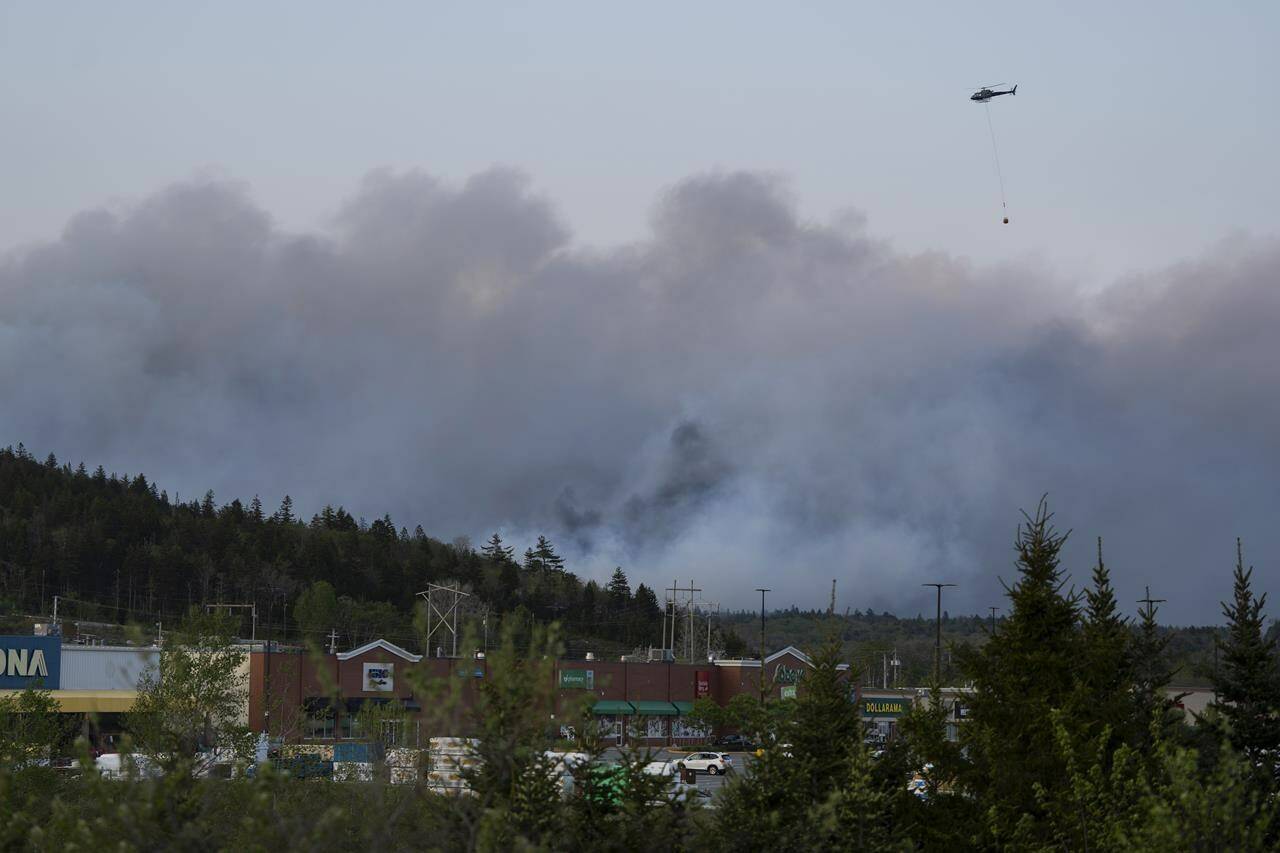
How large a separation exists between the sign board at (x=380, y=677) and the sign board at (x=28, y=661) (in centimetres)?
2136

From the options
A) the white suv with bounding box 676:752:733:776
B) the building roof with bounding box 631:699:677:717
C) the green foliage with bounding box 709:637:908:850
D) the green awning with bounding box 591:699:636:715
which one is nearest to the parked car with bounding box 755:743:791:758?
the green foliage with bounding box 709:637:908:850

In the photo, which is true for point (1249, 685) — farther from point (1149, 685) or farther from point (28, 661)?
point (28, 661)

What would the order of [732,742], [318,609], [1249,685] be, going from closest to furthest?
[1249,685] → [732,742] → [318,609]

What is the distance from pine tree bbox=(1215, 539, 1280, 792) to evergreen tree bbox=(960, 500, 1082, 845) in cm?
919

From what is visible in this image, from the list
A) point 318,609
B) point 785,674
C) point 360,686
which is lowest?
point 360,686

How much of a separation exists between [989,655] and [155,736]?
23.9 m

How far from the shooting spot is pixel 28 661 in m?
73.2

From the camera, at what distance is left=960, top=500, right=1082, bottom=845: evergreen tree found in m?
26.0

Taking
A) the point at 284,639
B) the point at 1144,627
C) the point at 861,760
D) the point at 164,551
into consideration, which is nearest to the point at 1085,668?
the point at 861,760

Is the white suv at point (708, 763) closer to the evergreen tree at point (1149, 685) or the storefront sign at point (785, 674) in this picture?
the storefront sign at point (785, 674)

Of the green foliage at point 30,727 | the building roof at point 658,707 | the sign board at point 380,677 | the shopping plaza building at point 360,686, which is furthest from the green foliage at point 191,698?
the building roof at point 658,707

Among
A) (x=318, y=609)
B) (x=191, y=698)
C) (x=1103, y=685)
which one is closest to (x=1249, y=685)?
(x=1103, y=685)

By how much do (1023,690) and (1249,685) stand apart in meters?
11.6

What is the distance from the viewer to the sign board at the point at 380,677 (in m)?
90.5
